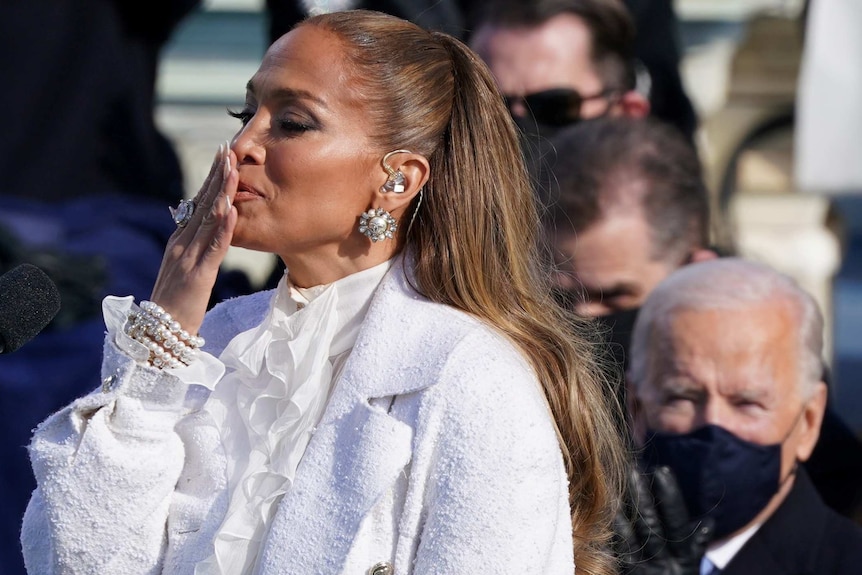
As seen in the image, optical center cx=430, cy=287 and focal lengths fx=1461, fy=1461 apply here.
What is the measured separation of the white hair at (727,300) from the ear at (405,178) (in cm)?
97

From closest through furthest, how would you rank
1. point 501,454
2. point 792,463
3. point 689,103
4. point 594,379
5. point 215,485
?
point 501,454 → point 215,485 → point 594,379 → point 792,463 → point 689,103

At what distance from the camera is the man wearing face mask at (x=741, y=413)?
2.80 m

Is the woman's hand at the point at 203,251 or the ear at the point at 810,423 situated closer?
the woman's hand at the point at 203,251

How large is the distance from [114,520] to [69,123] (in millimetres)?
3194

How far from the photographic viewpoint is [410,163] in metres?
2.13

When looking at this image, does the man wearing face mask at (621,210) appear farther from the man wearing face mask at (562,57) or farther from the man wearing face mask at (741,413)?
the man wearing face mask at (741,413)

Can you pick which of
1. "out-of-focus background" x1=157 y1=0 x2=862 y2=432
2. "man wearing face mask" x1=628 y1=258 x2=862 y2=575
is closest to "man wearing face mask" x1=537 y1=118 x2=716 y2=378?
"man wearing face mask" x1=628 y1=258 x2=862 y2=575

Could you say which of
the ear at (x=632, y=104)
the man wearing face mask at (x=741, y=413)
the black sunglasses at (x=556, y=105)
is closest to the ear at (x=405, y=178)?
the man wearing face mask at (x=741, y=413)

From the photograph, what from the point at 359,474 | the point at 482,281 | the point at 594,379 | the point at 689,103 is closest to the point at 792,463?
the point at 594,379

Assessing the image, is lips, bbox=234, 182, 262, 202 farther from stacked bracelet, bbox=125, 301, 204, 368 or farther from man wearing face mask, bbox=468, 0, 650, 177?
man wearing face mask, bbox=468, 0, 650, 177

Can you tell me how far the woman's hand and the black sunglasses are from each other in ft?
6.43

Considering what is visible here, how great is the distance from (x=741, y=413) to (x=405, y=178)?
1057 mm

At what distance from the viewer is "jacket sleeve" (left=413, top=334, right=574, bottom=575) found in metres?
1.94

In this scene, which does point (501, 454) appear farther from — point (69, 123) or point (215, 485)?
point (69, 123)
